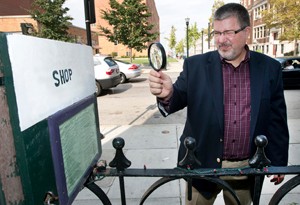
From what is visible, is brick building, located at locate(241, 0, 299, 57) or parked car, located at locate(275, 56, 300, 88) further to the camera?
brick building, located at locate(241, 0, 299, 57)

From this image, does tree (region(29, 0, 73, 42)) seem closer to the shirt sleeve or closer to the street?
the street

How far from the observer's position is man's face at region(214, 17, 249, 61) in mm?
1724

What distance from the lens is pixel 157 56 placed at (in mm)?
1198

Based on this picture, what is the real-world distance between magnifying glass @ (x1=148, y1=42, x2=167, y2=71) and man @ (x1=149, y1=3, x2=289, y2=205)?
460 millimetres

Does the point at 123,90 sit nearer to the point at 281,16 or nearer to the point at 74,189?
the point at 74,189

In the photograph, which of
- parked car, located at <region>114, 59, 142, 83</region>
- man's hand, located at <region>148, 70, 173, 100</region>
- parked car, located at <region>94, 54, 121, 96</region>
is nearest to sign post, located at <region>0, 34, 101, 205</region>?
man's hand, located at <region>148, 70, 173, 100</region>

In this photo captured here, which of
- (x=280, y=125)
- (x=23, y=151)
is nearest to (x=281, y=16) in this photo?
(x=280, y=125)

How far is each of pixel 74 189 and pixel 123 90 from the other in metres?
Answer: 10.8

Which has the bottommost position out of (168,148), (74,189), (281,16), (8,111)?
(168,148)

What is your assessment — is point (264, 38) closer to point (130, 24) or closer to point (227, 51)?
point (130, 24)

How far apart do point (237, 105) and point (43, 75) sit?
1267 millimetres

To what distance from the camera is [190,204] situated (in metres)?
2.08

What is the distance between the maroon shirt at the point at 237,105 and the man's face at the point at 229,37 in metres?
0.09

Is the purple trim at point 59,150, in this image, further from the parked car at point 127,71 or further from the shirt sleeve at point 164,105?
the parked car at point 127,71
